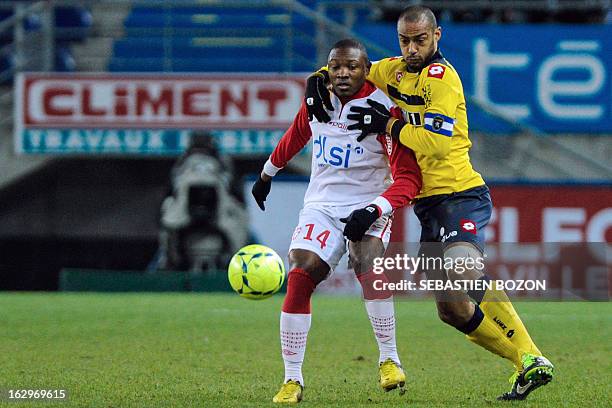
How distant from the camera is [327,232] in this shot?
6582 millimetres

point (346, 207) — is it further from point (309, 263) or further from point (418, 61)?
point (418, 61)

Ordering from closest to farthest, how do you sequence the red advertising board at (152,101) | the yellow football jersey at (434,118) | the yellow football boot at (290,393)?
the yellow football boot at (290,393), the yellow football jersey at (434,118), the red advertising board at (152,101)

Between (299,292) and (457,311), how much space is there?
841 millimetres

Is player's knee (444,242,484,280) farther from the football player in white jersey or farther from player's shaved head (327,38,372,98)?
player's shaved head (327,38,372,98)

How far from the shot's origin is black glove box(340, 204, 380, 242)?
6.30 m

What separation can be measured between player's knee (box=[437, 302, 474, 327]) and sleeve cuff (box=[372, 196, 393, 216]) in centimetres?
58

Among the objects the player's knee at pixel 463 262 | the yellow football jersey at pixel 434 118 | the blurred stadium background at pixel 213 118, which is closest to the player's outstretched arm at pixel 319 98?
the yellow football jersey at pixel 434 118

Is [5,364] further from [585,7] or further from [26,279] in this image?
[585,7]

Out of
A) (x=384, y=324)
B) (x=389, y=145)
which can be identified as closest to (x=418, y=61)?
(x=389, y=145)

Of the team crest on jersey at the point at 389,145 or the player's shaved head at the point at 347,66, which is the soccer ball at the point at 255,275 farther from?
the player's shaved head at the point at 347,66

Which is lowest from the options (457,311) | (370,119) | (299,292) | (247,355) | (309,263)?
(247,355)

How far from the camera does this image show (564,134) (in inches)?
687

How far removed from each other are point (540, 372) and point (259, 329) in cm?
473

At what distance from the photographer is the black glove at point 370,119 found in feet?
21.6
